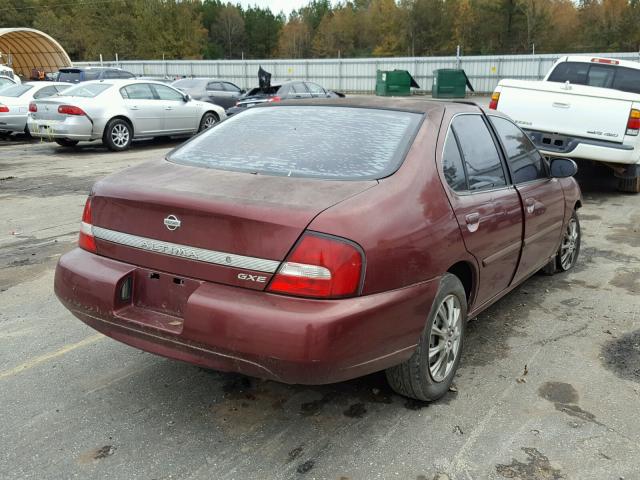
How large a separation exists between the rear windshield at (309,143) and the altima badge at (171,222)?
1.80 ft

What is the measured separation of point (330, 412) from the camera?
314cm

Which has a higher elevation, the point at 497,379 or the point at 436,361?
the point at 436,361

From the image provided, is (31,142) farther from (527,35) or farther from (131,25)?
(131,25)

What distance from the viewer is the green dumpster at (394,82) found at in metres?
35.0

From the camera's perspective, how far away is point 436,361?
3.22m

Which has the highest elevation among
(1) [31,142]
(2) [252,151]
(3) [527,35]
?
(3) [527,35]

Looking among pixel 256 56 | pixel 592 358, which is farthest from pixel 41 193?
pixel 256 56

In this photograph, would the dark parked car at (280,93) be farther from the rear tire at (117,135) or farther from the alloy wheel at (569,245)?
the alloy wheel at (569,245)

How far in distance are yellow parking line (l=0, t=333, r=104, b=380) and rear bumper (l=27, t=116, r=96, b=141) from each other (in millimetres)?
10034

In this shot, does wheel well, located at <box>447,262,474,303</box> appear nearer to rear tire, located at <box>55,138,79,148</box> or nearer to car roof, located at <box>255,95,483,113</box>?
car roof, located at <box>255,95,483,113</box>

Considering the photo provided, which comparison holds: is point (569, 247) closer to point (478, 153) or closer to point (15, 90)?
point (478, 153)

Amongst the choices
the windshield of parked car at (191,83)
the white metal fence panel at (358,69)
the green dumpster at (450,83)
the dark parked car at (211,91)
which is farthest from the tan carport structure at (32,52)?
the green dumpster at (450,83)

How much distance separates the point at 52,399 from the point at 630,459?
9.54 ft

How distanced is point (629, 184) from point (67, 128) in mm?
10938
